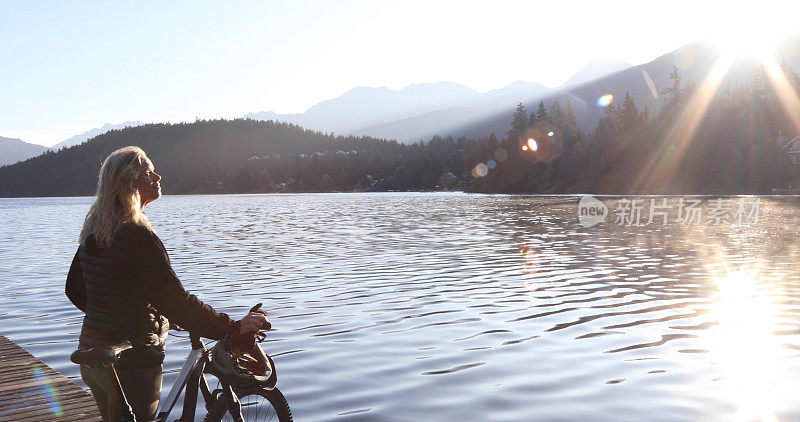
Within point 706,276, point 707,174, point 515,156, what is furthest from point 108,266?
point 515,156

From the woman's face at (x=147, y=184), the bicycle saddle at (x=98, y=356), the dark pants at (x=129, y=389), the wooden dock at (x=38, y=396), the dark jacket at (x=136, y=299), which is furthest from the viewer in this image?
the wooden dock at (x=38, y=396)

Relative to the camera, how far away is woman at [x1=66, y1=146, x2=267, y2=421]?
17.4 feet

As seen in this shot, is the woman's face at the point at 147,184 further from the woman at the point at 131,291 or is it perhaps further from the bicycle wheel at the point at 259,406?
the bicycle wheel at the point at 259,406

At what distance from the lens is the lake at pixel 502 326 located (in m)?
9.88

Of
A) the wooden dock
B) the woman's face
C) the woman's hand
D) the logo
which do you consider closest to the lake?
the wooden dock

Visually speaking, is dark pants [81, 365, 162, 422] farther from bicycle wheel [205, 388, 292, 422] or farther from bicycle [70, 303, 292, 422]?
bicycle wheel [205, 388, 292, 422]

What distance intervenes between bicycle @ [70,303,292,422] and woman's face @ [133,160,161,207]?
3.84ft

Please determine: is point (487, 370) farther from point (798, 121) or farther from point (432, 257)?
point (798, 121)

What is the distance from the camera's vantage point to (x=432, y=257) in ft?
98.8

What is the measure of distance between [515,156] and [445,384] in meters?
191

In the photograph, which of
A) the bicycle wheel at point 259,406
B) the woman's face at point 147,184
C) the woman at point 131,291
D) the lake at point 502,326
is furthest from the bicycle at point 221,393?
the lake at point 502,326

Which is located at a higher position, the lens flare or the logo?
the lens flare

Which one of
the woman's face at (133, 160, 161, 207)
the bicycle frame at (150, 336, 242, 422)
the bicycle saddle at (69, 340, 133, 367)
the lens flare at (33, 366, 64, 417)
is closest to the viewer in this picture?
the bicycle saddle at (69, 340, 133, 367)

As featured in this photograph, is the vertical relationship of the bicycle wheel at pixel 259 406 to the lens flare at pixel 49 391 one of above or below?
above
